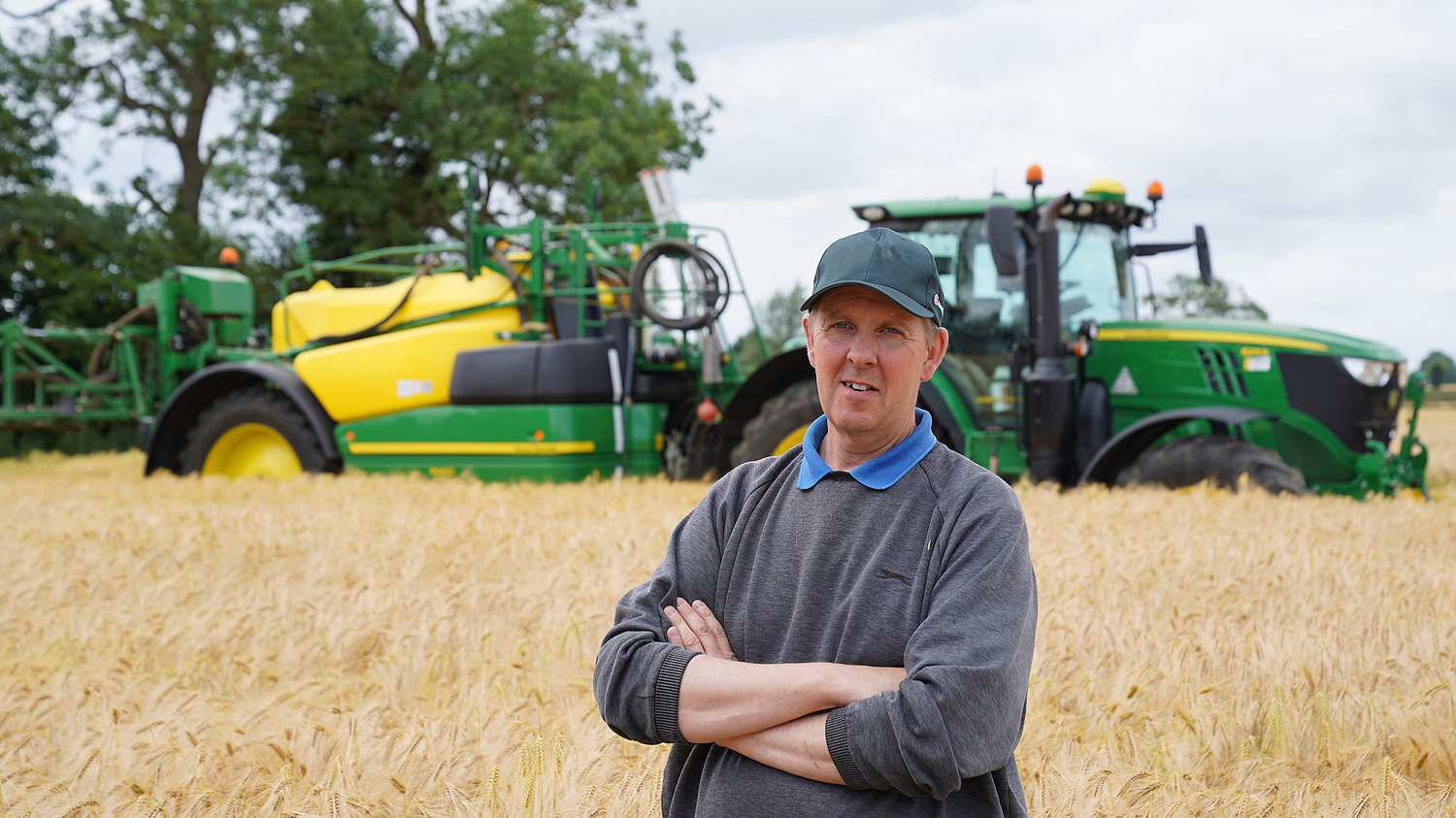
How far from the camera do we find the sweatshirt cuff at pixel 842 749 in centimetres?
179

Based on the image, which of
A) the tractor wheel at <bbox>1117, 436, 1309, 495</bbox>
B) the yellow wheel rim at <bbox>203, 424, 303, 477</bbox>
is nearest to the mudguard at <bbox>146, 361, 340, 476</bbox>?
the yellow wheel rim at <bbox>203, 424, 303, 477</bbox>

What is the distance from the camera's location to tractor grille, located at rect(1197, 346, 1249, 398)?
856 centimetres

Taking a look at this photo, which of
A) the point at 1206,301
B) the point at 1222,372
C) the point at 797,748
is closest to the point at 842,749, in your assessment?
the point at 797,748

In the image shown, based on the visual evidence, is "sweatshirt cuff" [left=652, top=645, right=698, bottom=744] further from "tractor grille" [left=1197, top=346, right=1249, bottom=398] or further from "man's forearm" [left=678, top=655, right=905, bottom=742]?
"tractor grille" [left=1197, top=346, right=1249, bottom=398]

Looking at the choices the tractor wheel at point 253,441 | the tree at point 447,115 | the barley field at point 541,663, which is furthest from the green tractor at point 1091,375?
the tree at point 447,115

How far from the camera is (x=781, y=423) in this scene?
870 cm

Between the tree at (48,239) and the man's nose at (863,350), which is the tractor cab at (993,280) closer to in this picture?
the man's nose at (863,350)

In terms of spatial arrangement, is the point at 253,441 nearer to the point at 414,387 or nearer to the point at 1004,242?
the point at 414,387

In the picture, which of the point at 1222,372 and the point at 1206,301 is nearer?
the point at 1222,372

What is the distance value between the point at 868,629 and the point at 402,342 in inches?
362

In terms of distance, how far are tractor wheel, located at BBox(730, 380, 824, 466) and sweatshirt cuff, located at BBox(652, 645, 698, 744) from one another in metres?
6.66

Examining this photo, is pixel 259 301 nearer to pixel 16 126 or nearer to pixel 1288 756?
pixel 16 126

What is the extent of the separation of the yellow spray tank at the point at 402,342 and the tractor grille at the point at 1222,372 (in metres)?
5.28

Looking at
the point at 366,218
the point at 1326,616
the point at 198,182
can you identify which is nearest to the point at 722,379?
the point at 1326,616
